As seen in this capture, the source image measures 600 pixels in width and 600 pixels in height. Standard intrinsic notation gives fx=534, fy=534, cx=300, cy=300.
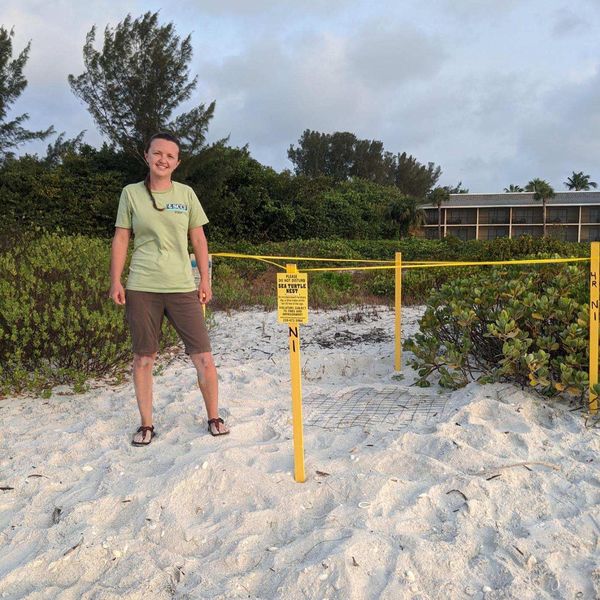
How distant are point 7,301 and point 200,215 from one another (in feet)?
5.42

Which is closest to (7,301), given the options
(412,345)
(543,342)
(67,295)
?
(67,295)

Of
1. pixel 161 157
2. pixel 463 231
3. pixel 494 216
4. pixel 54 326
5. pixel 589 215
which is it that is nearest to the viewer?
pixel 161 157

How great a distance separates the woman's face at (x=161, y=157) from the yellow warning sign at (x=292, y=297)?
0.96 meters

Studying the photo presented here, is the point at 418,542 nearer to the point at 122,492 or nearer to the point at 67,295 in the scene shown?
the point at 122,492

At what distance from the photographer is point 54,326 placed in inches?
149

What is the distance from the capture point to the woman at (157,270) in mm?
2926

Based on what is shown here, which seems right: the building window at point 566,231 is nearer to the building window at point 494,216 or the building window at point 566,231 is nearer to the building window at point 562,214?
the building window at point 562,214

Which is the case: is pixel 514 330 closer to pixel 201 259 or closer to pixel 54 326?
pixel 201 259

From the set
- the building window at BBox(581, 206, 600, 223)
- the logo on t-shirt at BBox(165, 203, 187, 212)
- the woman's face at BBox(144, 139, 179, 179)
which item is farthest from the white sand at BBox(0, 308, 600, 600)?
the building window at BBox(581, 206, 600, 223)

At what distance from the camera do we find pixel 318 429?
125 inches

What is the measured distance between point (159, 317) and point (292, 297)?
3.01 ft

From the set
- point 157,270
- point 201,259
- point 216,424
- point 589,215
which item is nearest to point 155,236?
point 157,270

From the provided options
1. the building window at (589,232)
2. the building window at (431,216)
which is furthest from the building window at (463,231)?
the building window at (589,232)

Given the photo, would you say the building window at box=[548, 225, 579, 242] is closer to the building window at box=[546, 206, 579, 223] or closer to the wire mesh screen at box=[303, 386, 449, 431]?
the building window at box=[546, 206, 579, 223]
